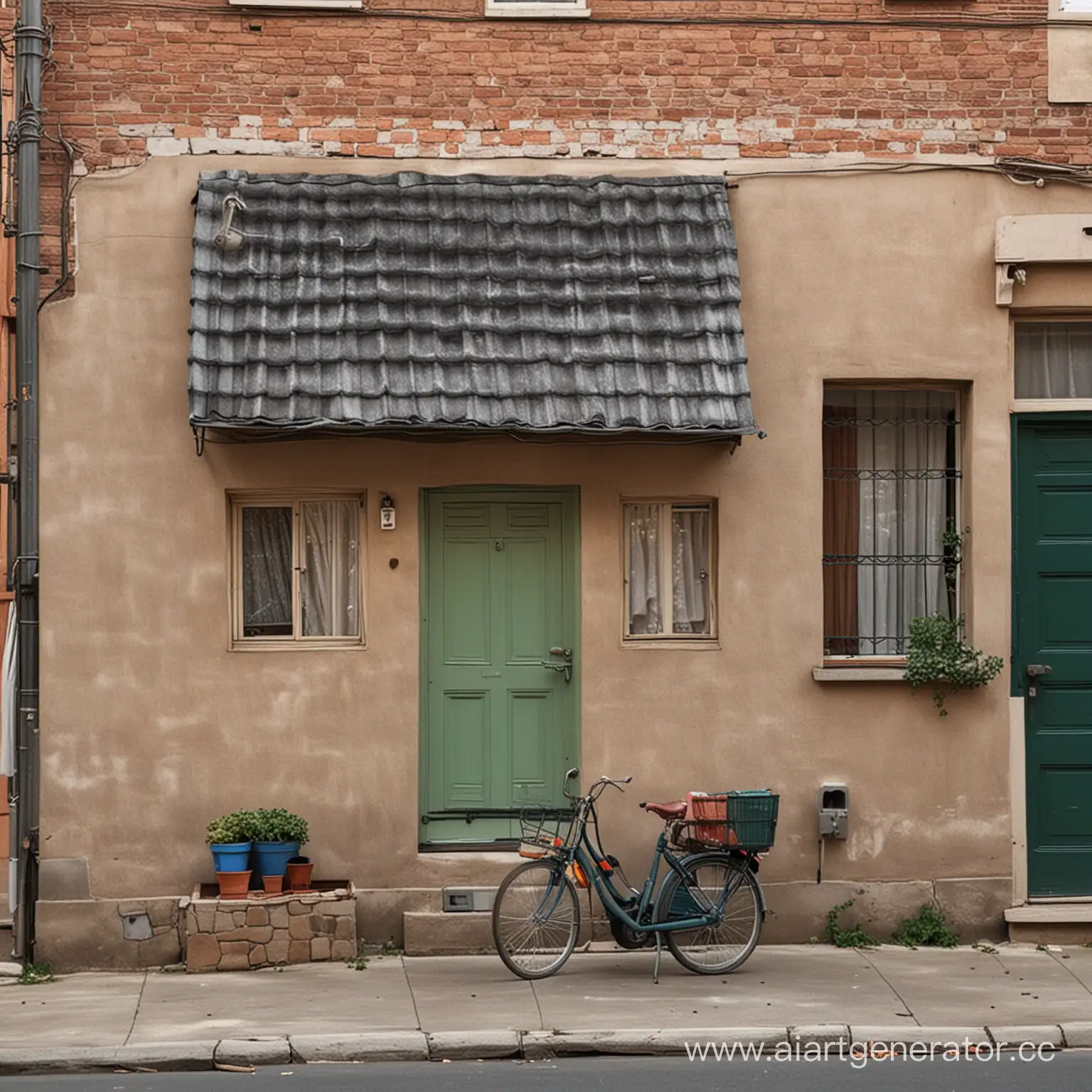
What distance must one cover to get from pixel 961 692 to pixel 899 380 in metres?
2.07

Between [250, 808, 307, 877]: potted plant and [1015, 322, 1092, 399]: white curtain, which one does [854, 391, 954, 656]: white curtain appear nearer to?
[1015, 322, 1092, 399]: white curtain

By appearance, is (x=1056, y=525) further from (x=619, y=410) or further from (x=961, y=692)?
(x=619, y=410)

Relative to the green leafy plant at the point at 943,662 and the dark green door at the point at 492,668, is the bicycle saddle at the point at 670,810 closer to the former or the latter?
the dark green door at the point at 492,668

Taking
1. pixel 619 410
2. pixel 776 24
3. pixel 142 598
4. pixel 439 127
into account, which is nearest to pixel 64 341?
pixel 142 598

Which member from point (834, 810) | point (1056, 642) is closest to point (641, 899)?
point (834, 810)

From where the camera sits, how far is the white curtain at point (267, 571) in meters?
10.9

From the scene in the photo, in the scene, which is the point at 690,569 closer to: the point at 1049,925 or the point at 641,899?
the point at 641,899

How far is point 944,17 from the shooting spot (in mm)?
10977

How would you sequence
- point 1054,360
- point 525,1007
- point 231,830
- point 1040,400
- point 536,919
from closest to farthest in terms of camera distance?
point 525,1007
point 536,919
point 231,830
point 1040,400
point 1054,360

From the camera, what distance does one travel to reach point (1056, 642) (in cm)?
1110

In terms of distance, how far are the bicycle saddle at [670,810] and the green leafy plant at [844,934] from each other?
57.7 inches

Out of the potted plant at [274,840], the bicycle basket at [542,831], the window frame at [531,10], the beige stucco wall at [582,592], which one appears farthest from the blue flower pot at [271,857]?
the window frame at [531,10]

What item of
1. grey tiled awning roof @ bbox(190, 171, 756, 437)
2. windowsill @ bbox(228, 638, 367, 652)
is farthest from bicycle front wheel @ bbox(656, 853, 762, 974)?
grey tiled awning roof @ bbox(190, 171, 756, 437)

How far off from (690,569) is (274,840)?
Answer: 3193mm
